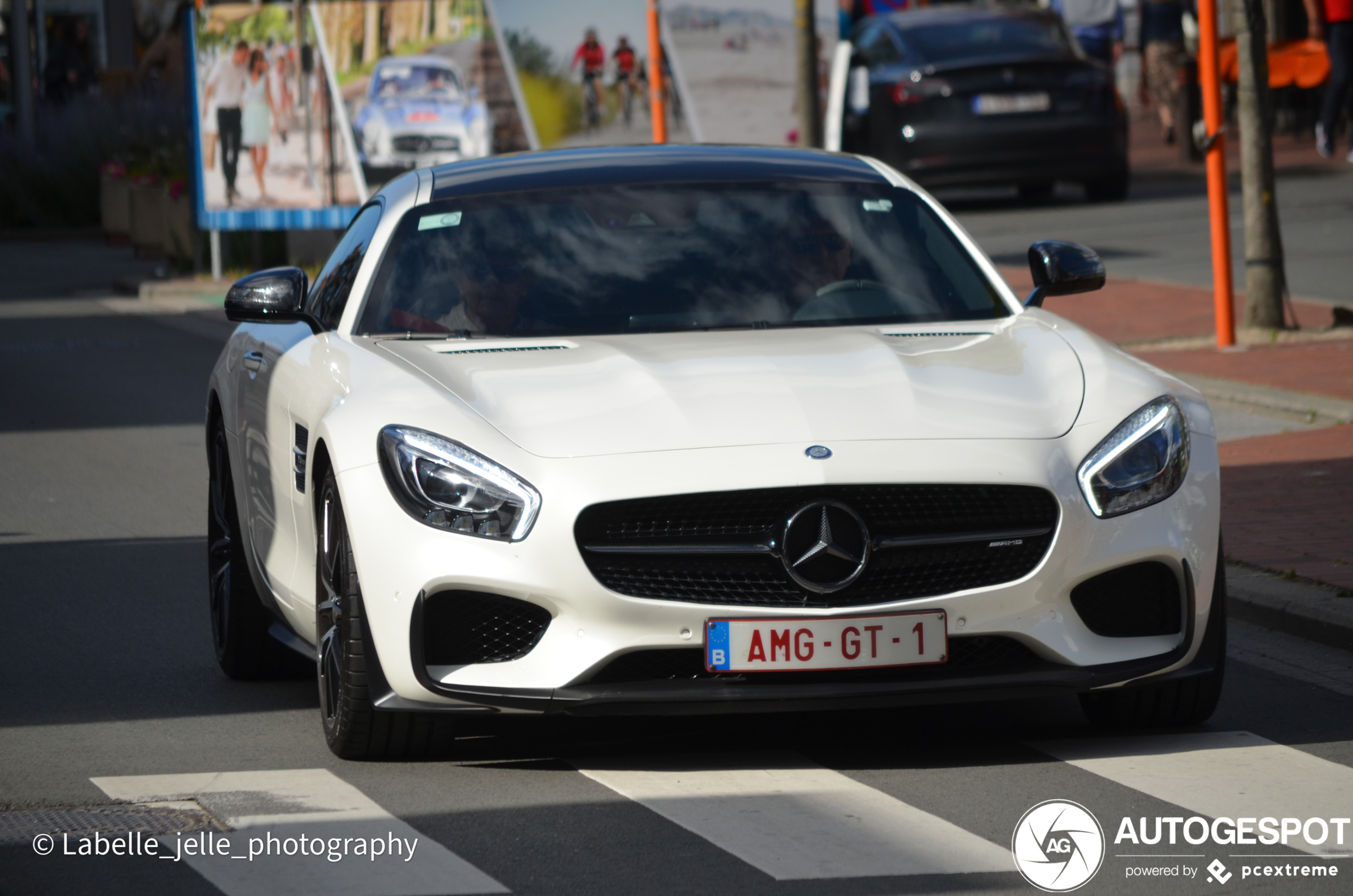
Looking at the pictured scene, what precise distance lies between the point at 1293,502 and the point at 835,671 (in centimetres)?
418

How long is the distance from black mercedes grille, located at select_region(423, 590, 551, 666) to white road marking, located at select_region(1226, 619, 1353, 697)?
226cm

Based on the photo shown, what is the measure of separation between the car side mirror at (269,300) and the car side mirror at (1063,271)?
6.65 feet

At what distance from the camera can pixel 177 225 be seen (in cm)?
2573

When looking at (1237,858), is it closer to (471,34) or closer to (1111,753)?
(1111,753)

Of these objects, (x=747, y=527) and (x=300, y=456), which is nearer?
(x=747, y=527)

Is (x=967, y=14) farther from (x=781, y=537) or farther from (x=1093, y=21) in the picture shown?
(x=781, y=537)

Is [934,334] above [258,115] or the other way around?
above

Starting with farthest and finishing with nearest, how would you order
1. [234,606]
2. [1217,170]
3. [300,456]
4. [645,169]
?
[1217,170], [234,606], [645,169], [300,456]

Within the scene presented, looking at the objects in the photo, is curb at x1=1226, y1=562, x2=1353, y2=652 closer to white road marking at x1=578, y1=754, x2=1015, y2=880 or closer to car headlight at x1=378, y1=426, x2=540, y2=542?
white road marking at x1=578, y1=754, x2=1015, y2=880

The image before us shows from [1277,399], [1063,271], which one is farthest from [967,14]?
[1063,271]

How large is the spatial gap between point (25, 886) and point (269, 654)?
2.33 meters

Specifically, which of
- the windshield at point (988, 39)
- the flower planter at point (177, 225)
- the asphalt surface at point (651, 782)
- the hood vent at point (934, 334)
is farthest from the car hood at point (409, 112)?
the hood vent at point (934, 334)

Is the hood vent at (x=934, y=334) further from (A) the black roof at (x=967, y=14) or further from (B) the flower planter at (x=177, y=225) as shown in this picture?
(B) the flower planter at (x=177, y=225)

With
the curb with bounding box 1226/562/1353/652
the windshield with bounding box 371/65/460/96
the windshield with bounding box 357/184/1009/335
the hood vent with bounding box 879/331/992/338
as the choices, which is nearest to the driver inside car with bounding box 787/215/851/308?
the windshield with bounding box 357/184/1009/335
